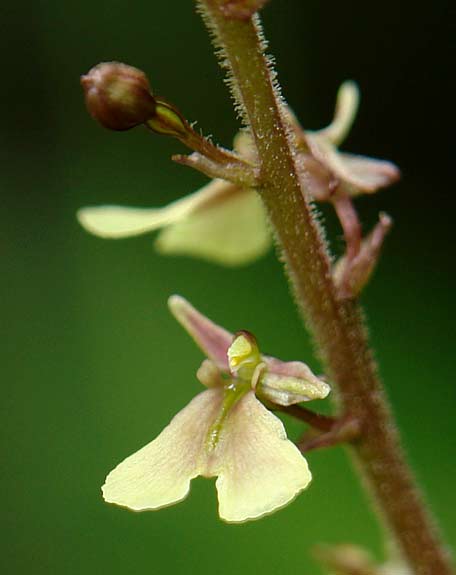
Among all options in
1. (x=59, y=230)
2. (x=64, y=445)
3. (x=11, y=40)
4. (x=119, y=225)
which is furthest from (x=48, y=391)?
(x=119, y=225)

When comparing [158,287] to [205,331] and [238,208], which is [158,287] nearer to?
[238,208]

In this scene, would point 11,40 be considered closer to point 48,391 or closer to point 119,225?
point 48,391

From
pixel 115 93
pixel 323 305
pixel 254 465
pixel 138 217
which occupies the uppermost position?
pixel 115 93

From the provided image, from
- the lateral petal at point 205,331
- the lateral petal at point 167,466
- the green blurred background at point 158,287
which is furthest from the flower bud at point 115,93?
the green blurred background at point 158,287

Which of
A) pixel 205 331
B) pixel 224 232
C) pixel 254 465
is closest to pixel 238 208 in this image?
pixel 224 232

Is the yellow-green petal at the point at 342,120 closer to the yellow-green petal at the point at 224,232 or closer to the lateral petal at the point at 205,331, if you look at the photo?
the yellow-green petal at the point at 224,232

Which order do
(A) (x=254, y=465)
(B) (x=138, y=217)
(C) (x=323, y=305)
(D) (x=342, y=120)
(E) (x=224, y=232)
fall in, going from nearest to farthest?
(A) (x=254, y=465) → (C) (x=323, y=305) → (B) (x=138, y=217) → (D) (x=342, y=120) → (E) (x=224, y=232)

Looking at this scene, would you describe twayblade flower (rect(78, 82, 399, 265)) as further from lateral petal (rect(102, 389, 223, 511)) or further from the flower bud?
lateral petal (rect(102, 389, 223, 511))
